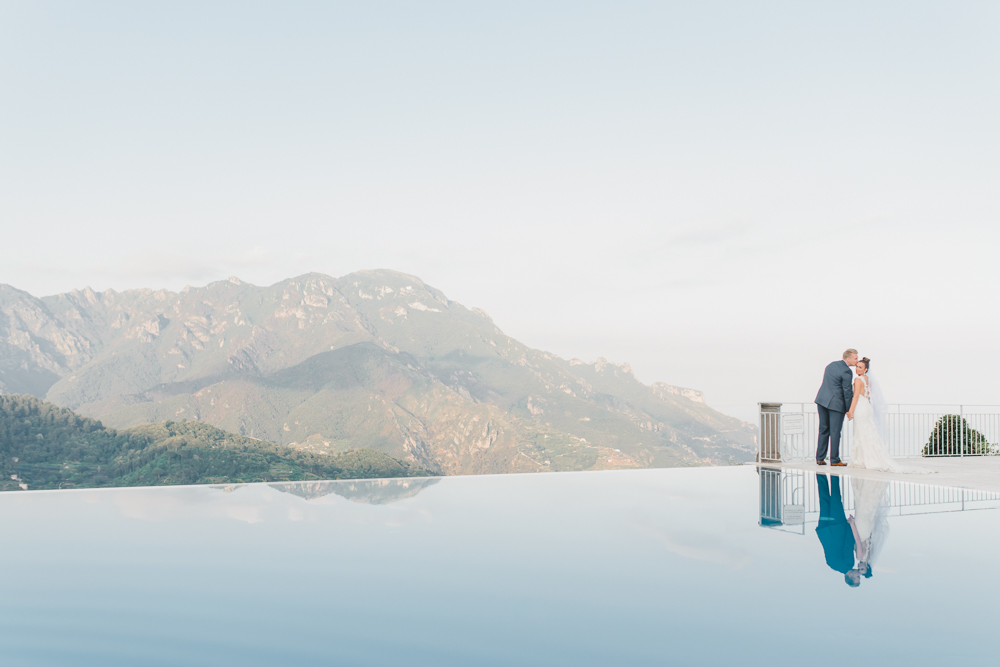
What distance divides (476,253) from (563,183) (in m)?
31.9

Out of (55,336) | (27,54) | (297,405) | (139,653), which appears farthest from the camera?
(55,336)

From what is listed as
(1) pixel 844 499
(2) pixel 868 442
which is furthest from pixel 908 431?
(1) pixel 844 499

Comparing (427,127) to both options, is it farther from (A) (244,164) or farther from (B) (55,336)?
(B) (55,336)

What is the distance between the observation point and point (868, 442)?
Result: 8.79 m

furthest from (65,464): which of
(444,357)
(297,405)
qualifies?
(444,357)

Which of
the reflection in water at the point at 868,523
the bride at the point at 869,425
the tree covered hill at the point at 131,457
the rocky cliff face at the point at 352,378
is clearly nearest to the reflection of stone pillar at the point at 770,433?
the bride at the point at 869,425

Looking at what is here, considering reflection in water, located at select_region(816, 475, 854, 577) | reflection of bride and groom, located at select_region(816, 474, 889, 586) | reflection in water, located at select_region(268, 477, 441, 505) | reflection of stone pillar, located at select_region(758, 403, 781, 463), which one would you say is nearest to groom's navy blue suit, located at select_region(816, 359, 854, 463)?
reflection of stone pillar, located at select_region(758, 403, 781, 463)

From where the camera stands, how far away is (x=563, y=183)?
151ft

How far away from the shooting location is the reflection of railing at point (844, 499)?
532 cm

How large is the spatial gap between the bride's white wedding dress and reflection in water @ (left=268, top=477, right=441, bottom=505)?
5.98 meters

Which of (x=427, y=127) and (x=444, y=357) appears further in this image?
(x=444, y=357)

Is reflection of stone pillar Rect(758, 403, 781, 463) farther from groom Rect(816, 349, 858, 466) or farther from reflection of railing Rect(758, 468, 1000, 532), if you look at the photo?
reflection of railing Rect(758, 468, 1000, 532)

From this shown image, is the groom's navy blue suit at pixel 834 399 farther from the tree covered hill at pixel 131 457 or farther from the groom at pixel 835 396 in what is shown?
the tree covered hill at pixel 131 457

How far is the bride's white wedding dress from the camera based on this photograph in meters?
8.59
